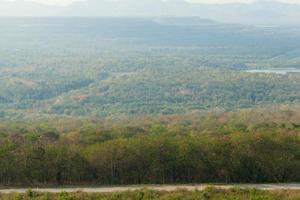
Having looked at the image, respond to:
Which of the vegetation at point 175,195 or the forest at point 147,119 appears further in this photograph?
the forest at point 147,119

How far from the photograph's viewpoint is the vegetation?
89.1 feet

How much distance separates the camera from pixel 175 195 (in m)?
27.5

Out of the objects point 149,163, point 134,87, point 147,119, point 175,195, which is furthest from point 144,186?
point 134,87

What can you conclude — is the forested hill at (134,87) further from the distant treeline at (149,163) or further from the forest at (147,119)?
the distant treeline at (149,163)

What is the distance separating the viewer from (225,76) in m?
137

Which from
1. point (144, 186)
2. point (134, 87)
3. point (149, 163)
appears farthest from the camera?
point (134, 87)

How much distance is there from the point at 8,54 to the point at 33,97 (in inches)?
3619

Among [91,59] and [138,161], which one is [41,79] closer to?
[91,59]

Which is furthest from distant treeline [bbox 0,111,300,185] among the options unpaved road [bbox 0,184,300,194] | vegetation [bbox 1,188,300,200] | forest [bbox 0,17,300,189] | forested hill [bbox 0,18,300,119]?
forested hill [bbox 0,18,300,119]

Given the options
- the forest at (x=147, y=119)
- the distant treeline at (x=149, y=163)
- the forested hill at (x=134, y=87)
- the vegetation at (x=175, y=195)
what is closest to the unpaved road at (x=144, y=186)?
the vegetation at (x=175, y=195)

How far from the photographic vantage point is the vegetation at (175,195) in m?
27.2

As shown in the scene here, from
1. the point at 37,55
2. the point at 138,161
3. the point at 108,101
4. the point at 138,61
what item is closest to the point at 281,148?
the point at 138,161

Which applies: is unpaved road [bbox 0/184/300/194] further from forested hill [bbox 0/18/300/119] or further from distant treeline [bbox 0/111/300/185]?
forested hill [bbox 0/18/300/119]

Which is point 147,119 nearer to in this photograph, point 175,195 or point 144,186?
point 144,186
